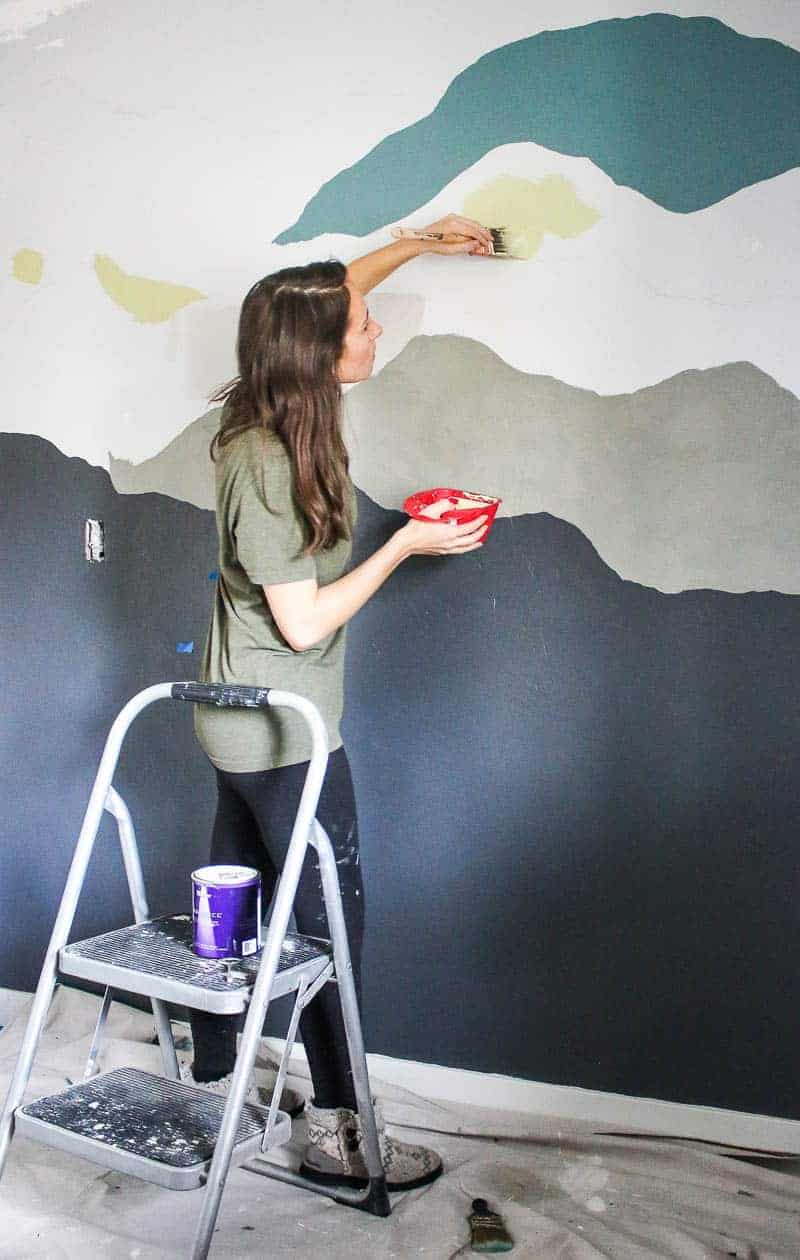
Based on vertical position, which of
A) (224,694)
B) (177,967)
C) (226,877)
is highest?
(224,694)

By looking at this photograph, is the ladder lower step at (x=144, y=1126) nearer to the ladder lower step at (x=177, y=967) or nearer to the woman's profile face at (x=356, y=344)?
the ladder lower step at (x=177, y=967)

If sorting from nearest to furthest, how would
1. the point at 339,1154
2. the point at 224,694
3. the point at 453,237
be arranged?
the point at 224,694, the point at 339,1154, the point at 453,237

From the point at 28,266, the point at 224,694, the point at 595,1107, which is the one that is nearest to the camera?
the point at 224,694

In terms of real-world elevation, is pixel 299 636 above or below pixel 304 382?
below

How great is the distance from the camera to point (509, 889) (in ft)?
6.93

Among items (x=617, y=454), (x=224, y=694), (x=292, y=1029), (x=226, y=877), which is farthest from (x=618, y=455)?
(x=292, y=1029)

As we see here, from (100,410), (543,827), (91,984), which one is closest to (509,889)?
(543,827)

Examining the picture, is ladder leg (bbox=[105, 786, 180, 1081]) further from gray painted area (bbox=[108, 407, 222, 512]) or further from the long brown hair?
gray painted area (bbox=[108, 407, 222, 512])

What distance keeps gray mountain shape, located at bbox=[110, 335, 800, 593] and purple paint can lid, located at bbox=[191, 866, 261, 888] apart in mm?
819

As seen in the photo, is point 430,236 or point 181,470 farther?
point 181,470

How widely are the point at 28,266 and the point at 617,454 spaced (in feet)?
4.40

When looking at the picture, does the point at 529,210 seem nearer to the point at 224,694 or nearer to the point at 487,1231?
the point at 224,694

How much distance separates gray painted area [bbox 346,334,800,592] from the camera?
1.91 metres

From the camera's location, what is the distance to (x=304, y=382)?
1647 mm
